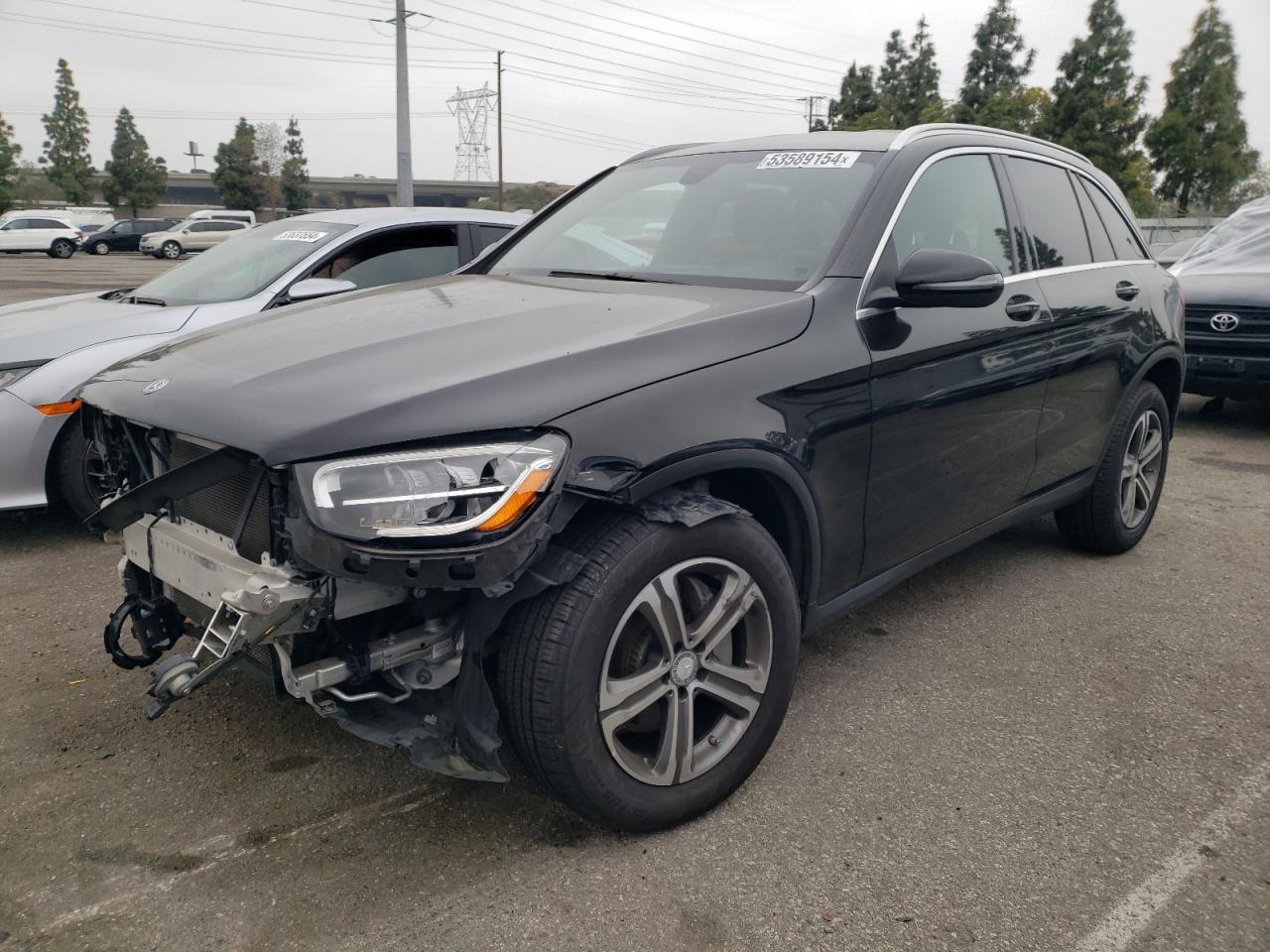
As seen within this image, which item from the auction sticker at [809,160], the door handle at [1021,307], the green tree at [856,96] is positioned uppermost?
the green tree at [856,96]

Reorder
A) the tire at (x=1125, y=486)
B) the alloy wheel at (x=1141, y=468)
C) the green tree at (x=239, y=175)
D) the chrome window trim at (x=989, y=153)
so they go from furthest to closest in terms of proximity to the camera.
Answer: the green tree at (x=239, y=175)
the alloy wheel at (x=1141, y=468)
the tire at (x=1125, y=486)
the chrome window trim at (x=989, y=153)

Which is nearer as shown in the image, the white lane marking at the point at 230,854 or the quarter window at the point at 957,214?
the white lane marking at the point at 230,854

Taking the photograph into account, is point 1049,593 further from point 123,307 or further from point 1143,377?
point 123,307

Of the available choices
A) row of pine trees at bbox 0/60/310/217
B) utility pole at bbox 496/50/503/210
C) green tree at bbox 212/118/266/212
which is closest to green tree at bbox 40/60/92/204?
row of pine trees at bbox 0/60/310/217

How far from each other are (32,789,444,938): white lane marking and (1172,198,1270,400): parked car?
701 cm

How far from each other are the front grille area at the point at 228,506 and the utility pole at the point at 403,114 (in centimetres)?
1968

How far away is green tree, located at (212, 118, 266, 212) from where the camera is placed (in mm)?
72438

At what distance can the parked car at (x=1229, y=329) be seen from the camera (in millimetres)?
7340

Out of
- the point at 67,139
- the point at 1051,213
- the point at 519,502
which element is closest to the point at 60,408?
the point at 519,502

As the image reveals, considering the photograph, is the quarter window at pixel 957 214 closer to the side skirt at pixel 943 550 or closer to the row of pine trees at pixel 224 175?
the side skirt at pixel 943 550

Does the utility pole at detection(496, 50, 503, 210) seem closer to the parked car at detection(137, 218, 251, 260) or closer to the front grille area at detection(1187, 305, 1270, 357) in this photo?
the parked car at detection(137, 218, 251, 260)

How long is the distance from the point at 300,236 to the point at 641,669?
14.0 ft

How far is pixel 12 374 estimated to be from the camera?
14.6 feet

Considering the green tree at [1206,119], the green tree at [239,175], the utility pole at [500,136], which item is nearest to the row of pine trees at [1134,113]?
the green tree at [1206,119]
